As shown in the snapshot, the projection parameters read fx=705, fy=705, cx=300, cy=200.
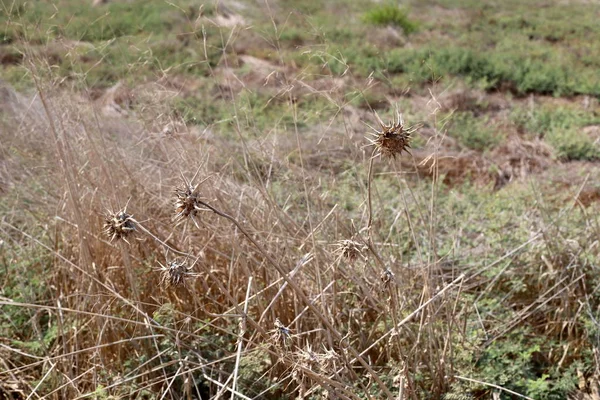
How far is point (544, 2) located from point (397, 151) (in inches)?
496

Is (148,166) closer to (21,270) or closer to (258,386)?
(21,270)

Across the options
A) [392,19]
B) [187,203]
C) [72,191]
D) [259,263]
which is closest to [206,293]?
[259,263]

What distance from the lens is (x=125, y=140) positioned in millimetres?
3953

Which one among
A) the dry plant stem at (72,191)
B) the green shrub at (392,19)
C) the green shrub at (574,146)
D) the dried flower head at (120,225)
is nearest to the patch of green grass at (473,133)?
the green shrub at (574,146)

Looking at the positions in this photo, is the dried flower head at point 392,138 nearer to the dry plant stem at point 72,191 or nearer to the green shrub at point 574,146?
the dry plant stem at point 72,191

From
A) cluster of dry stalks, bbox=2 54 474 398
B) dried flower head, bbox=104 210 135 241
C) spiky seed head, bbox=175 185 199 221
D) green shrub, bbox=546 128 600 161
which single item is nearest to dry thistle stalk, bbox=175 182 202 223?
spiky seed head, bbox=175 185 199 221

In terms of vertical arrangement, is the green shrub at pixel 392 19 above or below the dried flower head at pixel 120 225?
below

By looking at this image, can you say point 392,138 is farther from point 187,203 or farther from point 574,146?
point 574,146

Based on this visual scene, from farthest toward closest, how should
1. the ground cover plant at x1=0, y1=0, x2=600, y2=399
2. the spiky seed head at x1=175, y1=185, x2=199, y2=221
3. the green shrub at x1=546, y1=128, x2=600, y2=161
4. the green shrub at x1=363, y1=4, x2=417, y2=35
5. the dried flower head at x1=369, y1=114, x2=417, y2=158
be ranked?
the green shrub at x1=363, y1=4, x2=417, y2=35
the green shrub at x1=546, y1=128, x2=600, y2=161
the ground cover plant at x1=0, y1=0, x2=600, y2=399
the dried flower head at x1=369, y1=114, x2=417, y2=158
the spiky seed head at x1=175, y1=185, x2=199, y2=221

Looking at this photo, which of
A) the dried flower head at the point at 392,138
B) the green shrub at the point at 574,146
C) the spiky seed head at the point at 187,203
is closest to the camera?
the spiky seed head at the point at 187,203

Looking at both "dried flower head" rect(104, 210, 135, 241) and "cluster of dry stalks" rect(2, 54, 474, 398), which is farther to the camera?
"cluster of dry stalks" rect(2, 54, 474, 398)

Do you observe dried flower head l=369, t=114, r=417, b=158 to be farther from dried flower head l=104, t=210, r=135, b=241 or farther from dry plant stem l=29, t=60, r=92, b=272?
dry plant stem l=29, t=60, r=92, b=272

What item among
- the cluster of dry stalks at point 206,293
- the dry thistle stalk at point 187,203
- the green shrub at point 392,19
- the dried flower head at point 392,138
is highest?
the dried flower head at point 392,138

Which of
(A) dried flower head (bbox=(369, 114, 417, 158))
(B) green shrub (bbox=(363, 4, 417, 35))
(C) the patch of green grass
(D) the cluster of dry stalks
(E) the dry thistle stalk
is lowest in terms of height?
(B) green shrub (bbox=(363, 4, 417, 35))
